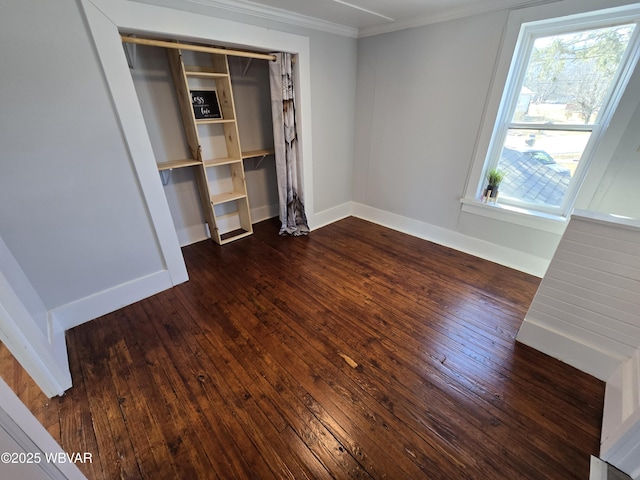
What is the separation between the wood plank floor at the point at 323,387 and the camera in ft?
4.02

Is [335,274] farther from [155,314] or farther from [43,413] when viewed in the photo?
[43,413]

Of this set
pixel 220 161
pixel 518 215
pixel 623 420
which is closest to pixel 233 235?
pixel 220 161

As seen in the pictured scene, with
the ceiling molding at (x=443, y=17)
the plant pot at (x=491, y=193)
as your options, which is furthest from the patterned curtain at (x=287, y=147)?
the plant pot at (x=491, y=193)

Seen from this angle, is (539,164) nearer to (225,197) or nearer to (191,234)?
(225,197)

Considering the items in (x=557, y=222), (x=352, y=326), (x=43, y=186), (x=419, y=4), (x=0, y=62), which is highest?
(x=419, y=4)

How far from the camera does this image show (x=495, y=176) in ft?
8.52

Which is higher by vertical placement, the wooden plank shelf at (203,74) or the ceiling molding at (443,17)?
the ceiling molding at (443,17)

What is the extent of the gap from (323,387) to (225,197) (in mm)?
2282

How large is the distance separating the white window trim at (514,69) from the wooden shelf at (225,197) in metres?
2.46

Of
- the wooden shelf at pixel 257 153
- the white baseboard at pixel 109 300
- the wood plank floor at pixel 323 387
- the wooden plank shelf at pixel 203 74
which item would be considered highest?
the wooden plank shelf at pixel 203 74

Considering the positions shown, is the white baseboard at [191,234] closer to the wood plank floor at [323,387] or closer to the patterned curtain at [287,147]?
the wood plank floor at [323,387]

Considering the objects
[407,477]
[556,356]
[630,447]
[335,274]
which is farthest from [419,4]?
[407,477]

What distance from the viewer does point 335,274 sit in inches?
101

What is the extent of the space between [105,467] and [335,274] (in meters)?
1.90
